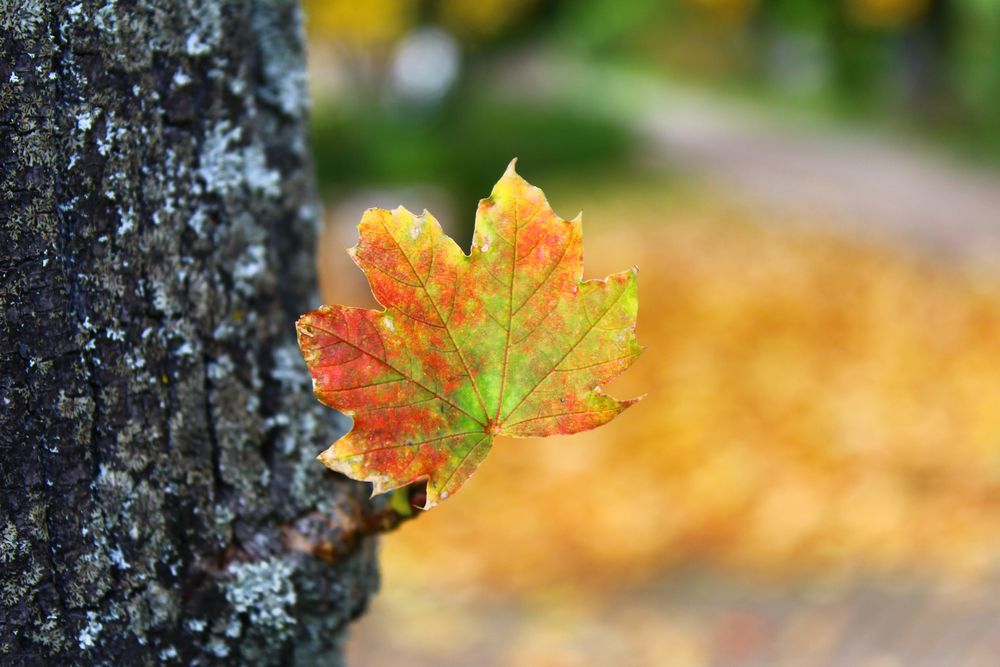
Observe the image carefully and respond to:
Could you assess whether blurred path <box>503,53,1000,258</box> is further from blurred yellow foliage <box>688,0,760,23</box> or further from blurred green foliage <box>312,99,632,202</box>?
blurred yellow foliage <box>688,0,760,23</box>

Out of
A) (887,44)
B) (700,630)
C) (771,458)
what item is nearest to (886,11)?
(887,44)

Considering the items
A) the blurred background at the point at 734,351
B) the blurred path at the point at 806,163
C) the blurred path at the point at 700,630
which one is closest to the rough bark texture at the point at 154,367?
the blurred background at the point at 734,351

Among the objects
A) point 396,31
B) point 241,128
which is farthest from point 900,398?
point 396,31

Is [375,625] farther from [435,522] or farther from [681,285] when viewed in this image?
[681,285]

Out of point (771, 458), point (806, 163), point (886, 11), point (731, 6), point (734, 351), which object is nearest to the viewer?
point (771, 458)

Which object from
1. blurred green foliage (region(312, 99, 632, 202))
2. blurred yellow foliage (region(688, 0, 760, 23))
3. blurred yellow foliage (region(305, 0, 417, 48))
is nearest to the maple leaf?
blurred green foliage (region(312, 99, 632, 202))

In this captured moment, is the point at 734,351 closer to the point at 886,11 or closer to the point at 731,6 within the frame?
the point at 731,6

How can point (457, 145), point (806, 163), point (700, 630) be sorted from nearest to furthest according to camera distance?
point (700, 630)
point (457, 145)
point (806, 163)
